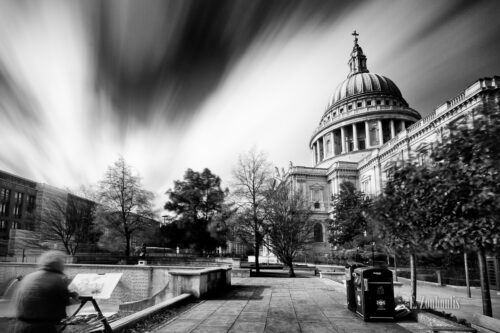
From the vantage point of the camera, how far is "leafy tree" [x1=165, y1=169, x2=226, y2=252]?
175 feet

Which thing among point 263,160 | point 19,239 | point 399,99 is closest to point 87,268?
point 263,160

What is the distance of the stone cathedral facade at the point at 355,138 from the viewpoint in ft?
216

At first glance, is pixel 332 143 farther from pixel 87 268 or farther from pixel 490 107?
pixel 490 107

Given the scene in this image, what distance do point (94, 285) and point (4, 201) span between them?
254ft

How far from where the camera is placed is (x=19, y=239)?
47906mm

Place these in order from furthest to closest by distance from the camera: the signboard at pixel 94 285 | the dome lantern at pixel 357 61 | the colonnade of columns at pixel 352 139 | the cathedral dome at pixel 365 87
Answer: the dome lantern at pixel 357 61 < the cathedral dome at pixel 365 87 < the colonnade of columns at pixel 352 139 < the signboard at pixel 94 285

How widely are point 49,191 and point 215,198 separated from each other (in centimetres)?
2712

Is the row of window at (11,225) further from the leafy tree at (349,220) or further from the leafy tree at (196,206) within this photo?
the leafy tree at (349,220)

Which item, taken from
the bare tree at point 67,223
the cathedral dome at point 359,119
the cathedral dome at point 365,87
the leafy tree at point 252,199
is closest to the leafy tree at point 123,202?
the bare tree at point 67,223

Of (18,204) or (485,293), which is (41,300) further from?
(18,204)

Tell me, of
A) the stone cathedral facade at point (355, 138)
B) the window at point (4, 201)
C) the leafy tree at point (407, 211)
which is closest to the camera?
the leafy tree at point (407, 211)

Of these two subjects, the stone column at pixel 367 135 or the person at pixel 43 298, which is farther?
the stone column at pixel 367 135

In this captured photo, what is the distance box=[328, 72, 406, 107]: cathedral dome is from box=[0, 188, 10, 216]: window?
249 ft

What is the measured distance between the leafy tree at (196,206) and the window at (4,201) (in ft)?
120
